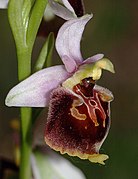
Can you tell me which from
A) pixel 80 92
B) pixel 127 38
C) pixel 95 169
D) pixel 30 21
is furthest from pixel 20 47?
pixel 127 38

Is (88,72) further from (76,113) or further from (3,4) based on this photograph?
(3,4)

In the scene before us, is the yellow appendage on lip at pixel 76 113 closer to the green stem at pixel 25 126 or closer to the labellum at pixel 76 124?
the labellum at pixel 76 124

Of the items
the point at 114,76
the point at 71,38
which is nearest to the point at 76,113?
the point at 71,38

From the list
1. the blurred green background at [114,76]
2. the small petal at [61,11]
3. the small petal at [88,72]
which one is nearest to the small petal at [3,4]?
the small petal at [61,11]

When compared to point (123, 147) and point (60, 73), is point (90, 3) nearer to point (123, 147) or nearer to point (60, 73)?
point (123, 147)

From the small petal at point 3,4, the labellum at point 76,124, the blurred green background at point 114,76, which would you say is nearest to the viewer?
the labellum at point 76,124

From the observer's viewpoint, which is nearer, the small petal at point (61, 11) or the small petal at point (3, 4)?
the small petal at point (61, 11)
